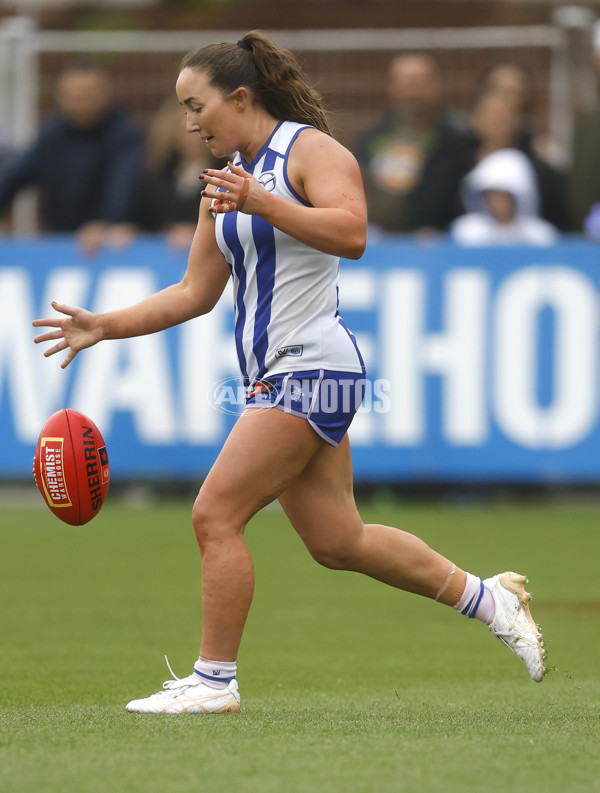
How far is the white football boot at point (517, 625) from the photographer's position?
5.39 metres

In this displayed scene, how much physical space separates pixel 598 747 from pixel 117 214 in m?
8.98

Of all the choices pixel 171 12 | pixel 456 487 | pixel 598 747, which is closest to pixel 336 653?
pixel 598 747

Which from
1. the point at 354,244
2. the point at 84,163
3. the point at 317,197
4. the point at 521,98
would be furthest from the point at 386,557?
the point at 84,163

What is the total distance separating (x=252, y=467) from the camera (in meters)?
5.01

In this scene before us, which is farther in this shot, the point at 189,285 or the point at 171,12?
the point at 171,12

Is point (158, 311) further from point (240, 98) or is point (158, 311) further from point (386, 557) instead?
point (386, 557)

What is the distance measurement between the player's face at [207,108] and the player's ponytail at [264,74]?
3 cm

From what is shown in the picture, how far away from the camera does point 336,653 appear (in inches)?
262

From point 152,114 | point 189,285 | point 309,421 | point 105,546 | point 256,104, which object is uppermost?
point 152,114

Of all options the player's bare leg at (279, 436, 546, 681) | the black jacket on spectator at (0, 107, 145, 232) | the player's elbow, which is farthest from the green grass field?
the black jacket on spectator at (0, 107, 145, 232)

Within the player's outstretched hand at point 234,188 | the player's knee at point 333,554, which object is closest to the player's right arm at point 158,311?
the player's outstretched hand at point 234,188

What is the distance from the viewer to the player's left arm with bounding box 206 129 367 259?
15.7 feet

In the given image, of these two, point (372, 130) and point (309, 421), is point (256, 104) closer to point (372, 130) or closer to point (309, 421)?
point (309, 421)

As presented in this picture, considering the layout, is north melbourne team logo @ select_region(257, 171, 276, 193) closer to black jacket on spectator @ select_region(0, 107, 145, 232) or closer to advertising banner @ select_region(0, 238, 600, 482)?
advertising banner @ select_region(0, 238, 600, 482)
